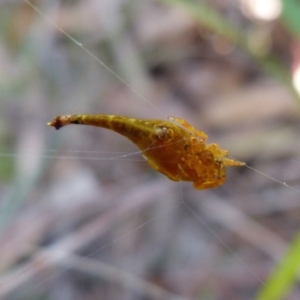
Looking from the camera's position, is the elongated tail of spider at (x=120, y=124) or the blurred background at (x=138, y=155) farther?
the blurred background at (x=138, y=155)

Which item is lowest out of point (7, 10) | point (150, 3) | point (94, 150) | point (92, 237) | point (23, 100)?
point (92, 237)

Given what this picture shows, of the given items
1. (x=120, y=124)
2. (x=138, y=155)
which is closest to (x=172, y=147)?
(x=120, y=124)

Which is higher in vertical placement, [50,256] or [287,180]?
[287,180]

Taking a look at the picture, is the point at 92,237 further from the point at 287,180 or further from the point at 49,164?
the point at 287,180

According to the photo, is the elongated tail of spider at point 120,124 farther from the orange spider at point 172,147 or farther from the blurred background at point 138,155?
the blurred background at point 138,155

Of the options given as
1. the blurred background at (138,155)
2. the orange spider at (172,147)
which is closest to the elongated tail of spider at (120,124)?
the orange spider at (172,147)

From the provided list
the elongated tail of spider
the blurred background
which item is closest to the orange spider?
the elongated tail of spider

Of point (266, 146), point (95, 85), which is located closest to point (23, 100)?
point (95, 85)
